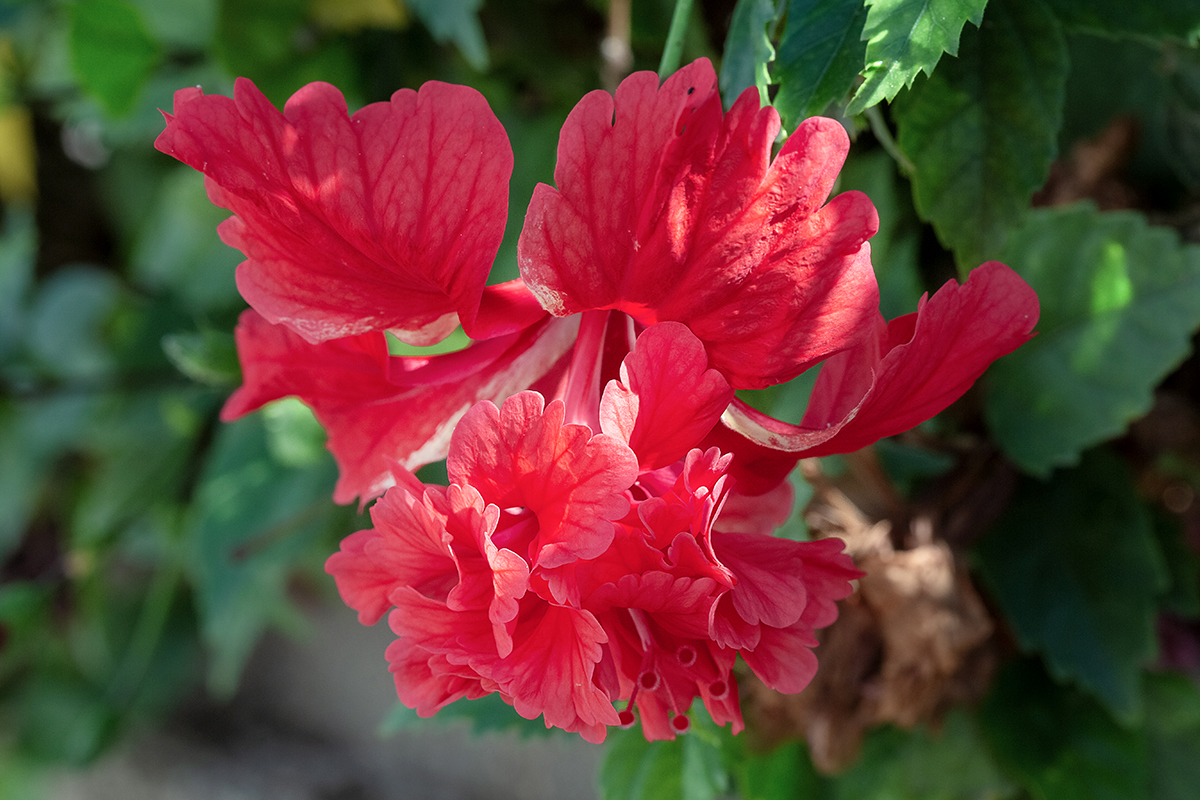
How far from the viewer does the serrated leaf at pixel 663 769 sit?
460mm

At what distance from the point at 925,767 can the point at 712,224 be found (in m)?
0.47

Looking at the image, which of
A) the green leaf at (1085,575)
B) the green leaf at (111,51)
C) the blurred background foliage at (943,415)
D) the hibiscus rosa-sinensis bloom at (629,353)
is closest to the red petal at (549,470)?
the hibiscus rosa-sinensis bloom at (629,353)

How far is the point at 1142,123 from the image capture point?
55 cm

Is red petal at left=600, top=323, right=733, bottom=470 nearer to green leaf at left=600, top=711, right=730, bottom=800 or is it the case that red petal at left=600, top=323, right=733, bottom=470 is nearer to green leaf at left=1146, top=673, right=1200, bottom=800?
green leaf at left=600, top=711, right=730, bottom=800

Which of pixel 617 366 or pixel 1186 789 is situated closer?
pixel 617 366

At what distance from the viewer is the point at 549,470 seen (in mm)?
274

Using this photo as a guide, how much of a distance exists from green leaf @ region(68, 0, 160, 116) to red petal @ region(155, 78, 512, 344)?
2.06 ft

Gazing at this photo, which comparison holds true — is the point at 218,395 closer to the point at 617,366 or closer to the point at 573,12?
the point at 573,12

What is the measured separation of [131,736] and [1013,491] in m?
1.45

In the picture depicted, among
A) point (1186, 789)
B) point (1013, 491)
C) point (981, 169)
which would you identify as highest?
point (981, 169)

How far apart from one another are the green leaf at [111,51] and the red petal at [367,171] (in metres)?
0.63

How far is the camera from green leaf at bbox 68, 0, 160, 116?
0.78 meters

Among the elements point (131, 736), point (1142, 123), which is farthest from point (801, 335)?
point (131, 736)

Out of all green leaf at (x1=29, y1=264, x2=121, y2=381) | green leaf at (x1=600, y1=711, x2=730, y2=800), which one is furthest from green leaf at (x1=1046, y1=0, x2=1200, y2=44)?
green leaf at (x1=29, y1=264, x2=121, y2=381)
